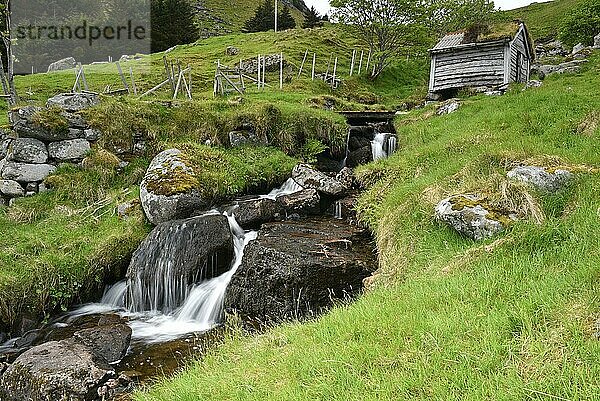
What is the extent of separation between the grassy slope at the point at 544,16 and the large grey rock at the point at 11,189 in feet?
158

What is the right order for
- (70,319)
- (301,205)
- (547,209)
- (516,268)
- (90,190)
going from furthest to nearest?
(90,190) → (301,205) → (70,319) → (547,209) → (516,268)

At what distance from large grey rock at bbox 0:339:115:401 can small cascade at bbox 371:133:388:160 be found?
11.9 metres

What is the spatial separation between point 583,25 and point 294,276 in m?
32.1

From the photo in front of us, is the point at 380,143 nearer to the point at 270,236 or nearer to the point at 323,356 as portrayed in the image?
the point at 270,236

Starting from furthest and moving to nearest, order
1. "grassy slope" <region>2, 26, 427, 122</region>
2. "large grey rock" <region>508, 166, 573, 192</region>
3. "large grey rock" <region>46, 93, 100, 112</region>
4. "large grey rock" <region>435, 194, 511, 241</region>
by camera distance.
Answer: "grassy slope" <region>2, 26, 427, 122</region> < "large grey rock" <region>46, 93, 100, 112</region> < "large grey rock" <region>508, 166, 573, 192</region> < "large grey rock" <region>435, 194, 511, 241</region>

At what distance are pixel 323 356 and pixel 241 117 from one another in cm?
1283

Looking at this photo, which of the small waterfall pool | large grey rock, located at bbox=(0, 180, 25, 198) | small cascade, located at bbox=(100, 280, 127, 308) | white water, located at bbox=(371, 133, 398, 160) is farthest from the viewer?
white water, located at bbox=(371, 133, 398, 160)

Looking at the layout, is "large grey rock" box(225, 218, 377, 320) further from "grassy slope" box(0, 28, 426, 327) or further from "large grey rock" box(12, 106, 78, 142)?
"large grey rock" box(12, 106, 78, 142)

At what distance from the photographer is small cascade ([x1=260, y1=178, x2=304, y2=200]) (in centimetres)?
1348

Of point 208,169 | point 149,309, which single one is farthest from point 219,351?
point 208,169

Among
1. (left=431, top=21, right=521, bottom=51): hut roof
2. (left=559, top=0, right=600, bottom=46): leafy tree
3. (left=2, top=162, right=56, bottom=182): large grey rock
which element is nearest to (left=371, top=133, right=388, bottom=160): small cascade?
(left=431, top=21, right=521, bottom=51): hut roof

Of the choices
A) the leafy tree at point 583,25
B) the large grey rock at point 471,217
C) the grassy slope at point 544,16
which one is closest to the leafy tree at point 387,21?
the leafy tree at point 583,25

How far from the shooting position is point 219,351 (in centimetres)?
586

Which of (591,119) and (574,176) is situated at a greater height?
(591,119)
